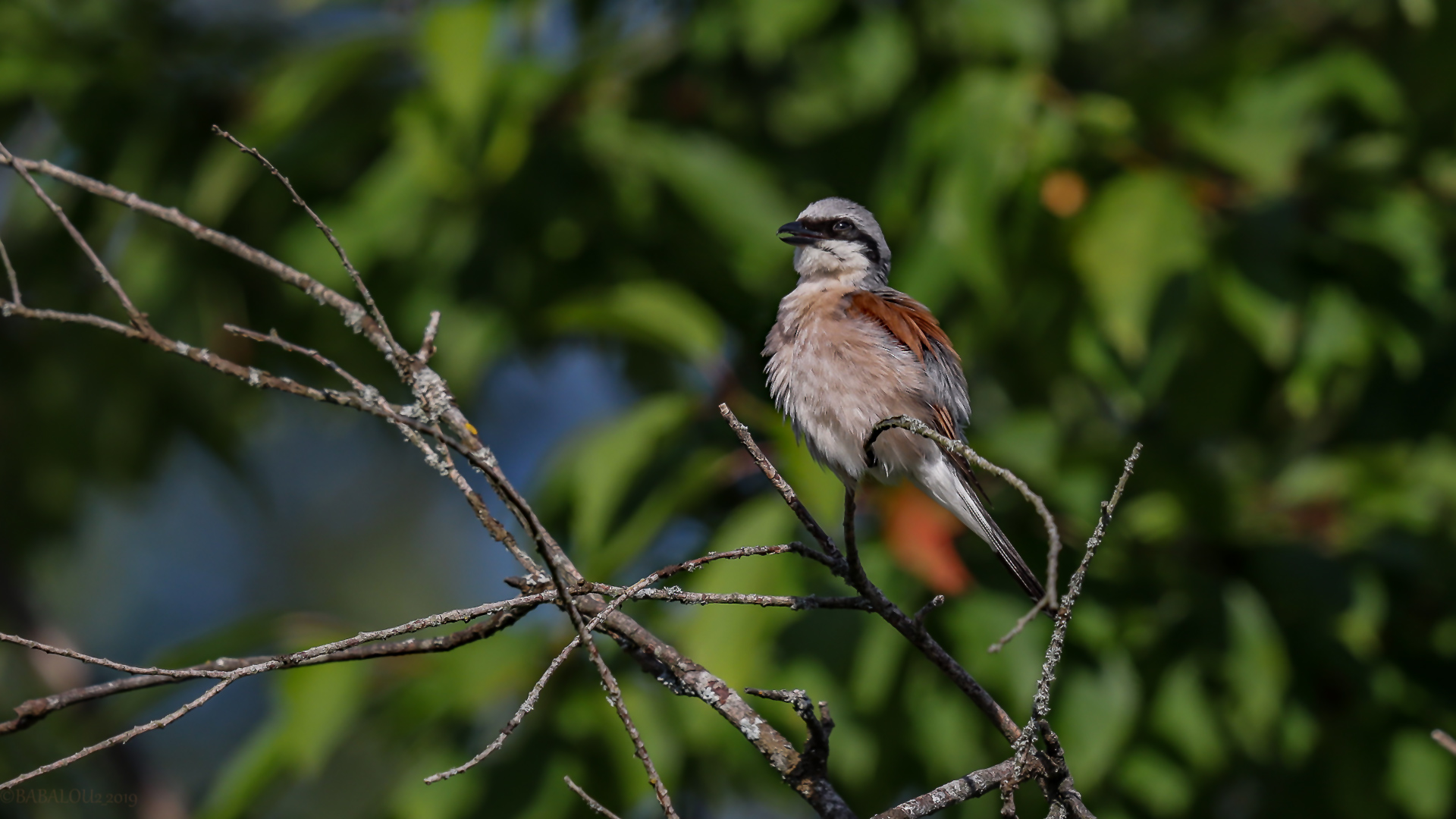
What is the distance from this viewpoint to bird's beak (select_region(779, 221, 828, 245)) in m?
2.60

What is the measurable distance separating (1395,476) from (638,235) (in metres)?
2.67

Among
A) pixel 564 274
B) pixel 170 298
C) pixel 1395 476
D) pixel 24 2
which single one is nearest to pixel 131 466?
pixel 170 298

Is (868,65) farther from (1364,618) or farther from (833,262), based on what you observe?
(1364,618)

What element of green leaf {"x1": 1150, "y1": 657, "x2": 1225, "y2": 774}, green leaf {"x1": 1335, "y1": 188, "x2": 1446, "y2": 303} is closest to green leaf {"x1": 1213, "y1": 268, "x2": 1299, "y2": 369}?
green leaf {"x1": 1335, "y1": 188, "x2": 1446, "y2": 303}

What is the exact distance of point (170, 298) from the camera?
4246 millimetres

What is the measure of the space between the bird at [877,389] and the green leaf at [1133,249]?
0.92 metres

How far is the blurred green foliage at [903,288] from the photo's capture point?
3.37 m

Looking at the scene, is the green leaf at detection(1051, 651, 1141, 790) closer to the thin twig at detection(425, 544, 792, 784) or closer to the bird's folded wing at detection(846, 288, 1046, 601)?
the bird's folded wing at detection(846, 288, 1046, 601)

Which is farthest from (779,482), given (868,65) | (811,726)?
(868,65)

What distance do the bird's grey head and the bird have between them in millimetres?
183

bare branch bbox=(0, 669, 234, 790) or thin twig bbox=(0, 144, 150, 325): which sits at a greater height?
thin twig bbox=(0, 144, 150, 325)

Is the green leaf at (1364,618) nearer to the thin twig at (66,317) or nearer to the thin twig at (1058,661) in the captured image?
the thin twig at (1058,661)

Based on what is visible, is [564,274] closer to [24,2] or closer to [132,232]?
[132,232]

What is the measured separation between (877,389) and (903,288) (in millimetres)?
1078
